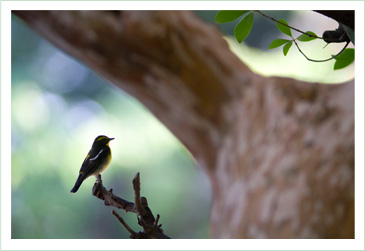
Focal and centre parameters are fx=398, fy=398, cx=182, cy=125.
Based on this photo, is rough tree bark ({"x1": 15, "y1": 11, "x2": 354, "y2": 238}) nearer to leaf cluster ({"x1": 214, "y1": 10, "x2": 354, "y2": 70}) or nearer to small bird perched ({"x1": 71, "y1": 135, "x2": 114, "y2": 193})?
small bird perched ({"x1": 71, "y1": 135, "x2": 114, "y2": 193})

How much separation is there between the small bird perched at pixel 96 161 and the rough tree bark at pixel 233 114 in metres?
0.38

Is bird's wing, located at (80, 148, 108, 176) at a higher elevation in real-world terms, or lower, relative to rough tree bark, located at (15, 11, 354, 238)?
lower

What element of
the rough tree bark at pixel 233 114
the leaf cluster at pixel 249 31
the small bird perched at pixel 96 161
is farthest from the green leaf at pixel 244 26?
the rough tree bark at pixel 233 114

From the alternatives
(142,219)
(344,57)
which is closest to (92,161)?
(142,219)

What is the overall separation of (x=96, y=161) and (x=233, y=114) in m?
0.53

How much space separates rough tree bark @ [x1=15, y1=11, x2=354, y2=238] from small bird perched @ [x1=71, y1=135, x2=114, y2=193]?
1.23ft

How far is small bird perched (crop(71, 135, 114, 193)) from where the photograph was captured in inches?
29.3

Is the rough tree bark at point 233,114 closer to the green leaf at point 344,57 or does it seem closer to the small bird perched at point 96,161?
the small bird perched at point 96,161

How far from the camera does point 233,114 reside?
1.16 meters

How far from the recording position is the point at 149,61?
113 centimetres

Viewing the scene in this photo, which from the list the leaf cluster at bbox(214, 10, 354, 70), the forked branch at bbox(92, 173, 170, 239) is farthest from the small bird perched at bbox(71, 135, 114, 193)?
the leaf cluster at bbox(214, 10, 354, 70)

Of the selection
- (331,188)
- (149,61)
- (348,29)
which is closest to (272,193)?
(331,188)

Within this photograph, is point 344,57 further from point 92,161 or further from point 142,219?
point 92,161

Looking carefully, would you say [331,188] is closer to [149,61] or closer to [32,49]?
Result: [149,61]
